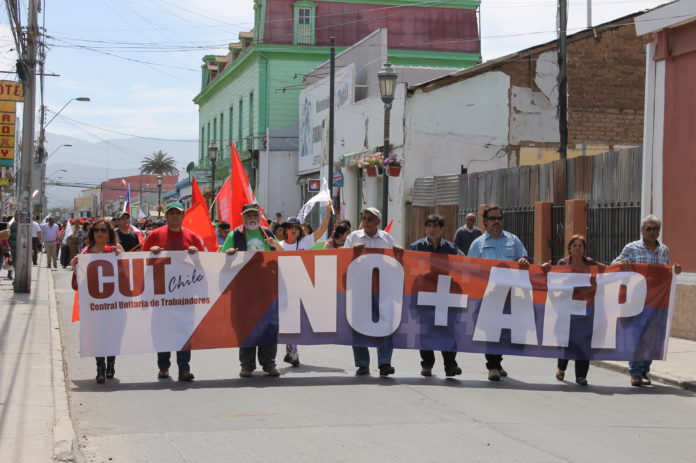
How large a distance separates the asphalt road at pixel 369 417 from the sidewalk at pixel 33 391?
7.9 inches

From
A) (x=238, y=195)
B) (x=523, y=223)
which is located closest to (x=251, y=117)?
(x=523, y=223)

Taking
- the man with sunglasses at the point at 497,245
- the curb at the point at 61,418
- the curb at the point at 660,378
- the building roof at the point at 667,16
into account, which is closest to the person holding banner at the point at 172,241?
the curb at the point at 61,418

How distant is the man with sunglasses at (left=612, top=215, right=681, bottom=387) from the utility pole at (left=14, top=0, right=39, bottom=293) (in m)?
13.5

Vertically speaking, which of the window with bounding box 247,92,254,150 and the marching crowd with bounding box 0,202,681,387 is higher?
the window with bounding box 247,92,254,150

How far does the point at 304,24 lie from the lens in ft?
162

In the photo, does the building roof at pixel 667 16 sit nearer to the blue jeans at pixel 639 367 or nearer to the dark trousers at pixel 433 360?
the blue jeans at pixel 639 367

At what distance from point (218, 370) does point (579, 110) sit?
1924cm

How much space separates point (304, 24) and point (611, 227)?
3471 centimetres

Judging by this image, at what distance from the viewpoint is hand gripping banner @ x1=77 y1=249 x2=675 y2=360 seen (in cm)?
1036

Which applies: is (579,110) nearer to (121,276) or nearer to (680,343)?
(680,343)

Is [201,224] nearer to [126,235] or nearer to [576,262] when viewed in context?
[126,235]

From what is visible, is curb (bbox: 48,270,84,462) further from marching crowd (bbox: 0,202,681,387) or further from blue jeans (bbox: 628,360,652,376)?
blue jeans (bbox: 628,360,652,376)

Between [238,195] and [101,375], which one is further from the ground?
[238,195]

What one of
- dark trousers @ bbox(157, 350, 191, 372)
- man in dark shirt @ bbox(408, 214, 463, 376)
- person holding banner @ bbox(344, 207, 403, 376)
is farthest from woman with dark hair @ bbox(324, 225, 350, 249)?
dark trousers @ bbox(157, 350, 191, 372)
